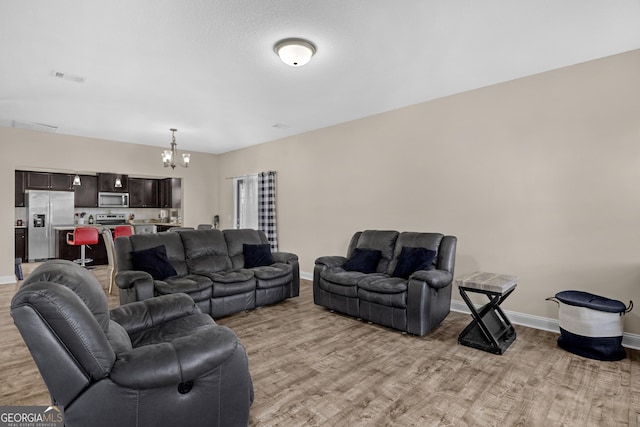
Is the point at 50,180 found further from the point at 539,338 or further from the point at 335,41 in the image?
the point at 539,338

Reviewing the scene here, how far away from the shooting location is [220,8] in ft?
8.00

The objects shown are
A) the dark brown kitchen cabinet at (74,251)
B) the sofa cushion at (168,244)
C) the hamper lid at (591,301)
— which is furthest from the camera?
the dark brown kitchen cabinet at (74,251)

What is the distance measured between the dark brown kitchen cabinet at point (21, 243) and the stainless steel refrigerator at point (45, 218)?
0.14 metres

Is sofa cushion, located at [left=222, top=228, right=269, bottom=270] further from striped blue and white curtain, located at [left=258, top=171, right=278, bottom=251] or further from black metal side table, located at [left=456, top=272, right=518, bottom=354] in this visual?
black metal side table, located at [left=456, top=272, right=518, bottom=354]

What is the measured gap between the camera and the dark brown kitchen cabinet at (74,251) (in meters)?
7.15

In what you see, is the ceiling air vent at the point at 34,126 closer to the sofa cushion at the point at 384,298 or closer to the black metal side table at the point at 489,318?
the sofa cushion at the point at 384,298

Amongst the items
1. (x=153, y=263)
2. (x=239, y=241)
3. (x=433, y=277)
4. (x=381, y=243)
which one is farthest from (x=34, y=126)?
(x=433, y=277)

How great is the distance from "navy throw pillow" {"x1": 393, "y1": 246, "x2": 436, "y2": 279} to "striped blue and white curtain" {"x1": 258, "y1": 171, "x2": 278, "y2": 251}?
131 inches

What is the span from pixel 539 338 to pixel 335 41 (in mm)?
3492

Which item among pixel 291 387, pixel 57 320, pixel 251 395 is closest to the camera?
pixel 57 320

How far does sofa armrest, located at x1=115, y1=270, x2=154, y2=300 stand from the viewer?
11.0ft

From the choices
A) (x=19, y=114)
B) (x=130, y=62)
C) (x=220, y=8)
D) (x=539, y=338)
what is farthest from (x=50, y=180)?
(x=539, y=338)

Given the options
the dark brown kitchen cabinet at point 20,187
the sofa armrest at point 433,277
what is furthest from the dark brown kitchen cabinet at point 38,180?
the sofa armrest at point 433,277

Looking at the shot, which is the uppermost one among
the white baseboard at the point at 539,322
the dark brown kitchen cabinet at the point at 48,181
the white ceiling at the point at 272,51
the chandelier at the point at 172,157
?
the white ceiling at the point at 272,51
